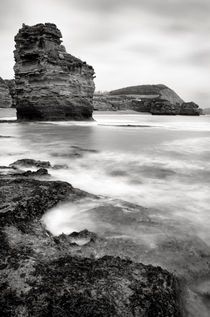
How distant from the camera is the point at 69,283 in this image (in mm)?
2084

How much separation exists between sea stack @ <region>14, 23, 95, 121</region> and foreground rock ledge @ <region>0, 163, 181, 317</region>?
21.0 meters

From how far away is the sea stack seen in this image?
22.7 metres

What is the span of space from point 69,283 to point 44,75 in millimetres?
22279

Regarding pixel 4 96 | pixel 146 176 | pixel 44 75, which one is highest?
pixel 44 75

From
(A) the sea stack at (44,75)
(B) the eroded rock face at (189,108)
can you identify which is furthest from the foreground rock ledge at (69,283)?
(B) the eroded rock face at (189,108)

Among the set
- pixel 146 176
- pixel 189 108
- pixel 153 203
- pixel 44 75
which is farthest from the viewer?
pixel 189 108

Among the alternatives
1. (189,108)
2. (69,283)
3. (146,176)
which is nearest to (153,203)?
(146,176)

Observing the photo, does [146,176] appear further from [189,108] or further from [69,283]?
[189,108]

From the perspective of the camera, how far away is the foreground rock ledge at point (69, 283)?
1.88 meters

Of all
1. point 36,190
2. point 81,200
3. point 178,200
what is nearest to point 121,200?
point 81,200

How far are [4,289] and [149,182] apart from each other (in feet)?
12.6

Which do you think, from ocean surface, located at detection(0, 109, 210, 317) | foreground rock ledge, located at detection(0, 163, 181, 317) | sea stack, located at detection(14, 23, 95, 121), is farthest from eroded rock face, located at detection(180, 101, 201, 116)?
foreground rock ledge, located at detection(0, 163, 181, 317)

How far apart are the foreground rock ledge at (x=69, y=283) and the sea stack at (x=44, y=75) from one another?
2098 cm

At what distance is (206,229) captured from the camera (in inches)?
135
